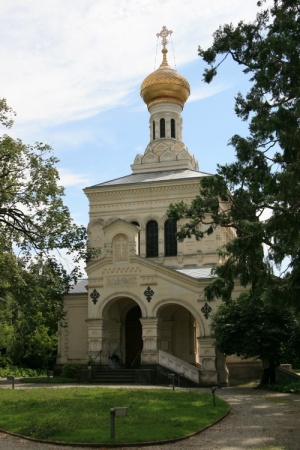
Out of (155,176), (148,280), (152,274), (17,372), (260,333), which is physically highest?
(155,176)

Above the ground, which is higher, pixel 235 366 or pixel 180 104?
pixel 180 104

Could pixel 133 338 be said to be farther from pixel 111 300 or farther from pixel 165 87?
pixel 165 87

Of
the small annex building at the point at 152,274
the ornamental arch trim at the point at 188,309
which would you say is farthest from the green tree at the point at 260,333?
the small annex building at the point at 152,274

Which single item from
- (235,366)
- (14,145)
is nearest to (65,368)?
(235,366)

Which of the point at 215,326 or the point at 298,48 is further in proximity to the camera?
the point at 215,326

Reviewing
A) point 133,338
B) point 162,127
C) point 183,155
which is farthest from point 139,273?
point 162,127

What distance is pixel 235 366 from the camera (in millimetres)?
28562

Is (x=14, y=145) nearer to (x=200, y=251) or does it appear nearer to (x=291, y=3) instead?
(x=291, y=3)

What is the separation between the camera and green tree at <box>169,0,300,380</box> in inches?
525

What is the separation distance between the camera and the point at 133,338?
32625mm

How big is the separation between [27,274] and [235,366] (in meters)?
12.4

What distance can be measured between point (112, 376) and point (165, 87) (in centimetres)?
2009

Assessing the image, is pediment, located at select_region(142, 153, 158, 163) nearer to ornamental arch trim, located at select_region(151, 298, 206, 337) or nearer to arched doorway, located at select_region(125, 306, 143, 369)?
arched doorway, located at select_region(125, 306, 143, 369)

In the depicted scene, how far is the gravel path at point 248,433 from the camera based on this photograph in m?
11.2
